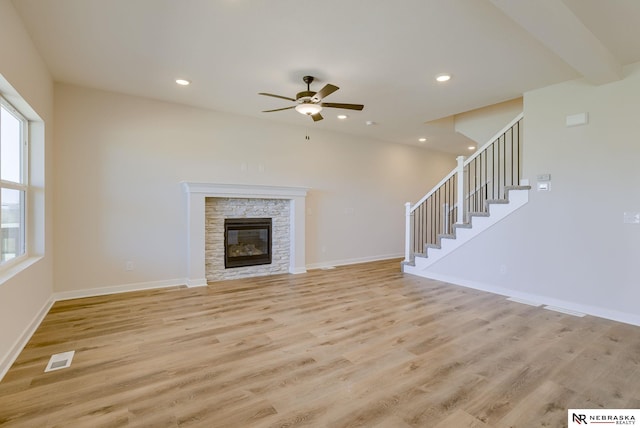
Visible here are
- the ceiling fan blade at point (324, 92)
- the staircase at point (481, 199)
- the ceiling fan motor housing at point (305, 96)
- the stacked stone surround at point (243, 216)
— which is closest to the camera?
the ceiling fan blade at point (324, 92)

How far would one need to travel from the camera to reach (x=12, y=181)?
3.05 metres

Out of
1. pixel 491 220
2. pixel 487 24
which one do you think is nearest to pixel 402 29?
pixel 487 24

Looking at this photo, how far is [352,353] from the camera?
8.98 ft

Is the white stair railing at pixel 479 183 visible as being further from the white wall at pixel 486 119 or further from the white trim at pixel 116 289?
the white trim at pixel 116 289

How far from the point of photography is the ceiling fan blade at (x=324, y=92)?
3266 mm

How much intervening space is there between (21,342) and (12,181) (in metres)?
1.50

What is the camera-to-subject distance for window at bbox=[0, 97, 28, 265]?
9.17 ft

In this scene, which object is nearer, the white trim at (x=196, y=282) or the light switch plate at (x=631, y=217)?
the light switch plate at (x=631, y=217)

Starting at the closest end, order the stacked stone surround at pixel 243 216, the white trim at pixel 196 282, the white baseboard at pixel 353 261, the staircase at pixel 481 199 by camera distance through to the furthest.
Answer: the staircase at pixel 481 199
the white trim at pixel 196 282
the stacked stone surround at pixel 243 216
the white baseboard at pixel 353 261

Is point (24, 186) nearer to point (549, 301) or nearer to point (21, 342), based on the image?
point (21, 342)

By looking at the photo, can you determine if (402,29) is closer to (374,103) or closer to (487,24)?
(487,24)

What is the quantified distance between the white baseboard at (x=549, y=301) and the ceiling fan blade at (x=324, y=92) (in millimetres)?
3641
